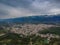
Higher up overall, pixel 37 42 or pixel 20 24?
pixel 20 24

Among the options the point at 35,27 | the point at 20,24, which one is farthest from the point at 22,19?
the point at 35,27

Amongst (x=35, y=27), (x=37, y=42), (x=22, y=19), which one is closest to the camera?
(x=37, y=42)

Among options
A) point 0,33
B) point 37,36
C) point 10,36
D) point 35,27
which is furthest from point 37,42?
point 0,33

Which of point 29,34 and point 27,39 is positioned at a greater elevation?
point 29,34

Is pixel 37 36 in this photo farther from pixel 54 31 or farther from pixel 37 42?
pixel 54 31

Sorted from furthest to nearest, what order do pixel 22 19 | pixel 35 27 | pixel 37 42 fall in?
pixel 22 19 → pixel 35 27 → pixel 37 42

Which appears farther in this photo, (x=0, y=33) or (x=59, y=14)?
(x=59, y=14)

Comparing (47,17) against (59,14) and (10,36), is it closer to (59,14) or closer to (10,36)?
(59,14)

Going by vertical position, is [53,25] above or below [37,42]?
above

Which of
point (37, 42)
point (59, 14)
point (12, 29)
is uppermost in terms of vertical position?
point (59, 14)
